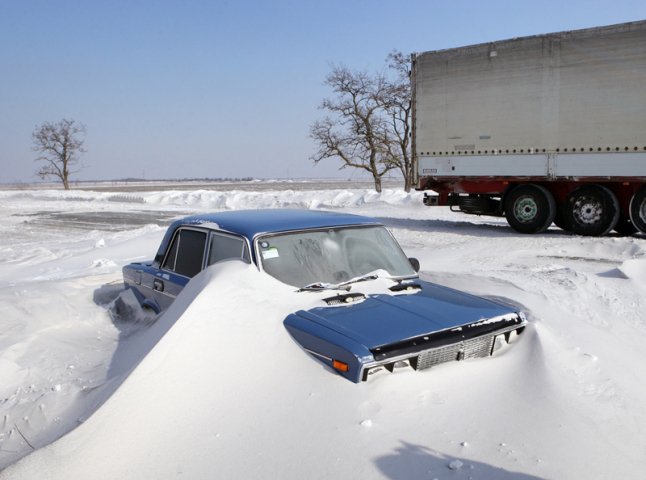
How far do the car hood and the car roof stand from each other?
3.05ft

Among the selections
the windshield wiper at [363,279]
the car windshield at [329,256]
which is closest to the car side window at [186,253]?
the car windshield at [329,256]

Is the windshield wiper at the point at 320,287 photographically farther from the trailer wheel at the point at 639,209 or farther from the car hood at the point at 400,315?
the trailer wheel at the point at 639,209

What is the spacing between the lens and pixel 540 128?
12.4 m

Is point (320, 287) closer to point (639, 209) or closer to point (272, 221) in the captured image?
point (272, 221)

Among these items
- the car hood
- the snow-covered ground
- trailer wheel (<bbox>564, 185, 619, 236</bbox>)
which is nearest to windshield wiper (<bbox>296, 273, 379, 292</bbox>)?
the snow-covered ground

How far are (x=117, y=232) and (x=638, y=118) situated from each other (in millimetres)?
13508

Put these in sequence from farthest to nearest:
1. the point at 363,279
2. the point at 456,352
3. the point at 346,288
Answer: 1. the point at 363,279
2. the point at 346,288
3. the point at 456,352

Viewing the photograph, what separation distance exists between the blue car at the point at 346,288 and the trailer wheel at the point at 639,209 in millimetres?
9061

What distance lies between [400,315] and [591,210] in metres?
10.4

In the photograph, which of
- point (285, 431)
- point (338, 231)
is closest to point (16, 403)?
point (285, 431)

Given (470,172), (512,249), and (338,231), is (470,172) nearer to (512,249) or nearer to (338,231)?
(512,249)

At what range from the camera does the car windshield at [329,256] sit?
13.5 ft

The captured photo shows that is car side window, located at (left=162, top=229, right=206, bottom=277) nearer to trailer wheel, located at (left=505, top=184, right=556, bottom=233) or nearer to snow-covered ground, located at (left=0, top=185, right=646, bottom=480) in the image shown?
snow-covered ground, located at (left=0, top=185, right=646, bottom=480)

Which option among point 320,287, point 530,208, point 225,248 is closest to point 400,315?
point 320,287
